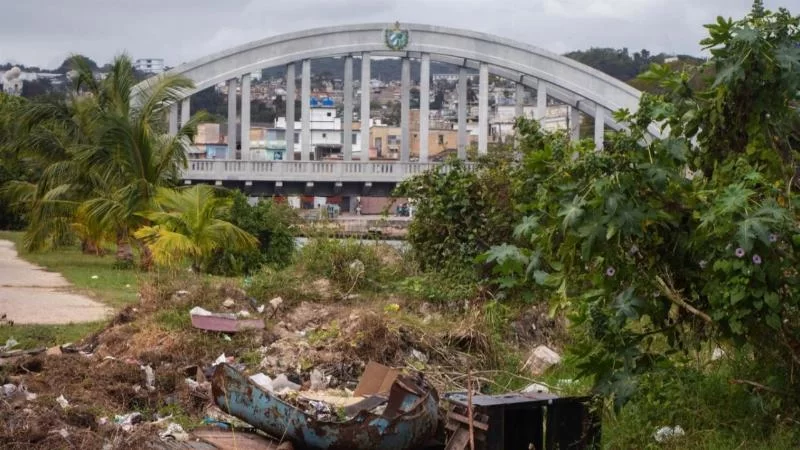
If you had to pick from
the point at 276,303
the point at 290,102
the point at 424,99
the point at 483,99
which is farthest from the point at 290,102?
the point at 276,303

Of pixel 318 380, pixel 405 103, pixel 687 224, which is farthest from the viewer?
pixel 405 103

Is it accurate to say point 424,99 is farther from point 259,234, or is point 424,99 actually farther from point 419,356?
point 419,356

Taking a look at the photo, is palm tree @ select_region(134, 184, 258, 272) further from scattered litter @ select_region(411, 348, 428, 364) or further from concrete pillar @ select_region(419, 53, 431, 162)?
concrete pillar @ select_region(419, 53, 431, 162)

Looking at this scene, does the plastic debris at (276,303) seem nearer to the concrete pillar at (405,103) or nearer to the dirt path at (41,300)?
the dirt path at (41,300)

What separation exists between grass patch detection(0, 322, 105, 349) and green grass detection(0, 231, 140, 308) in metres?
2.69

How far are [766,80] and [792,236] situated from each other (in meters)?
1.16

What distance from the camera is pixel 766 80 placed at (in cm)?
804

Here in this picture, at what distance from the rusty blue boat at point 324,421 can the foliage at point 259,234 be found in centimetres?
1462

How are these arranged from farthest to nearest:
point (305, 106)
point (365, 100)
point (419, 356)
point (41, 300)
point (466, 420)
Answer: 1. point (365, 100)
2. point (305, 106)
3. point (41, 300)
4. point (419, 356)
5. point (466, 420)

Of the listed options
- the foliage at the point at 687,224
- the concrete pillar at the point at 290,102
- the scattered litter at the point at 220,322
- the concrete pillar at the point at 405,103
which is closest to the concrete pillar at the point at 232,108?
the concrete pillar at the point at 290,102

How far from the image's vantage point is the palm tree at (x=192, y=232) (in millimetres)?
21578

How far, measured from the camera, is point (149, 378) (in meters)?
10.5

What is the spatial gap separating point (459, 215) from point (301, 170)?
1797 inches

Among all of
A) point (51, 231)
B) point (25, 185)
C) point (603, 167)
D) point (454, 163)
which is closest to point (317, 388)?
point (603, 167)
